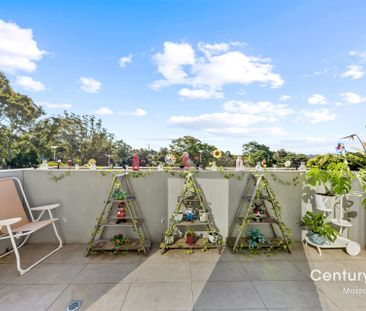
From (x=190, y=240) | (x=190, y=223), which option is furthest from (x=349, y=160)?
(x=190, y=240)

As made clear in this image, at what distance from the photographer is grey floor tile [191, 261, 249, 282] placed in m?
2.28

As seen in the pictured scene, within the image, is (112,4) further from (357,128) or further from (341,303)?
(341,303)

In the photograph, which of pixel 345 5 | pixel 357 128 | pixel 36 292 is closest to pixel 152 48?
pixel 345 5

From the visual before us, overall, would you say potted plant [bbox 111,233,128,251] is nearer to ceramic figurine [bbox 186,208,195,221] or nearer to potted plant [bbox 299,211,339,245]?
ceramic figurine [bbox 186,208,195,221]

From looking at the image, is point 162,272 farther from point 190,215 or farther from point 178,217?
point 190,215

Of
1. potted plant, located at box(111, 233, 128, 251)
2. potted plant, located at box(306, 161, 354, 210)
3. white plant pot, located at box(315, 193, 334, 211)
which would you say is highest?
potted plant, located at box(306, 161, 354, 210)

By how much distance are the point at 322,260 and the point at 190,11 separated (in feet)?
19.3

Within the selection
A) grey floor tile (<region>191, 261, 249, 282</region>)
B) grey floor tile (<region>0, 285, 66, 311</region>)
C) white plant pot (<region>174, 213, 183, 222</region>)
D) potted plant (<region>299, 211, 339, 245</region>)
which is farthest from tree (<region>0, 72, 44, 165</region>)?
potted plant (<region>299, 211, 339, 245</region>)

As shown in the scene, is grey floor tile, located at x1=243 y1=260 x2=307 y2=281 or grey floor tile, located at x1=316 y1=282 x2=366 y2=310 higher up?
grey floor tile, located at x1=316 y1=282 x2=366 y2=310

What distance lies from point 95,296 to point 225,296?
141 cm

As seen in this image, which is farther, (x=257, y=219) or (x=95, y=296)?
(x=257, y=219)

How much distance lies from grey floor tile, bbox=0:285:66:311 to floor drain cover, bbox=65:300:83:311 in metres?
0.22

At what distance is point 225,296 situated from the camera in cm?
195

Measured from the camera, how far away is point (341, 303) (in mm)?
1847
